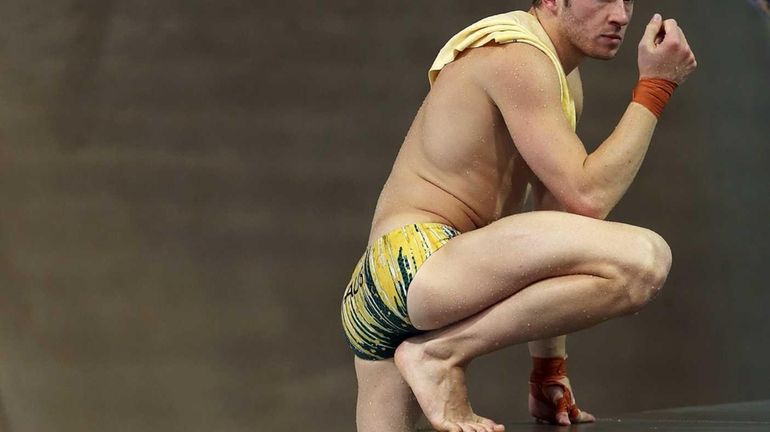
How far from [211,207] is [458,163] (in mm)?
1431

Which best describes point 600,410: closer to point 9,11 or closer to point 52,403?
point 52,403

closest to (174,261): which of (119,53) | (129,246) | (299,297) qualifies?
(129,246)

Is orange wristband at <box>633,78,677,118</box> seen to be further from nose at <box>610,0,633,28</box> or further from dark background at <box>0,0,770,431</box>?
dark background at <box>0,0,770,431</box>

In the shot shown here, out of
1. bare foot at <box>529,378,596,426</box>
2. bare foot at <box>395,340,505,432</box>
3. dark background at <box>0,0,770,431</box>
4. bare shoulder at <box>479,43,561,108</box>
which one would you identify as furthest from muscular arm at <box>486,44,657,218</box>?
dark background at <box>0,0,770,431</box>

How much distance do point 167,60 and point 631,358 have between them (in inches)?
63.6

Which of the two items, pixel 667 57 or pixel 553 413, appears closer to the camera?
pixel 667 57

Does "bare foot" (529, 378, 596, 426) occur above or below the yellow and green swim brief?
below

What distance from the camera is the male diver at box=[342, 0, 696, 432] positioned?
1.63 m

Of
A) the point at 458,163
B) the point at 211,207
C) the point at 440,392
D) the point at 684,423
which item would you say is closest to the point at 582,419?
the point at 684,423

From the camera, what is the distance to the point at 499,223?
5.47ft

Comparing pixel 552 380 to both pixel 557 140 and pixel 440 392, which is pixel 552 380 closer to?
pixel 440 392

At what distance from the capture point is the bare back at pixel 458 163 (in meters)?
1.74

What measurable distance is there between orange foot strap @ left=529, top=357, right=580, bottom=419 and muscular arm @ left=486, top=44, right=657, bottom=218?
396 millimetres

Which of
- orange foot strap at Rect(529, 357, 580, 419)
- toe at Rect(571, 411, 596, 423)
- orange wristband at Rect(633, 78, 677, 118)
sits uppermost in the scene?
orange wristband at Rect(633, 78, 677, 118)
